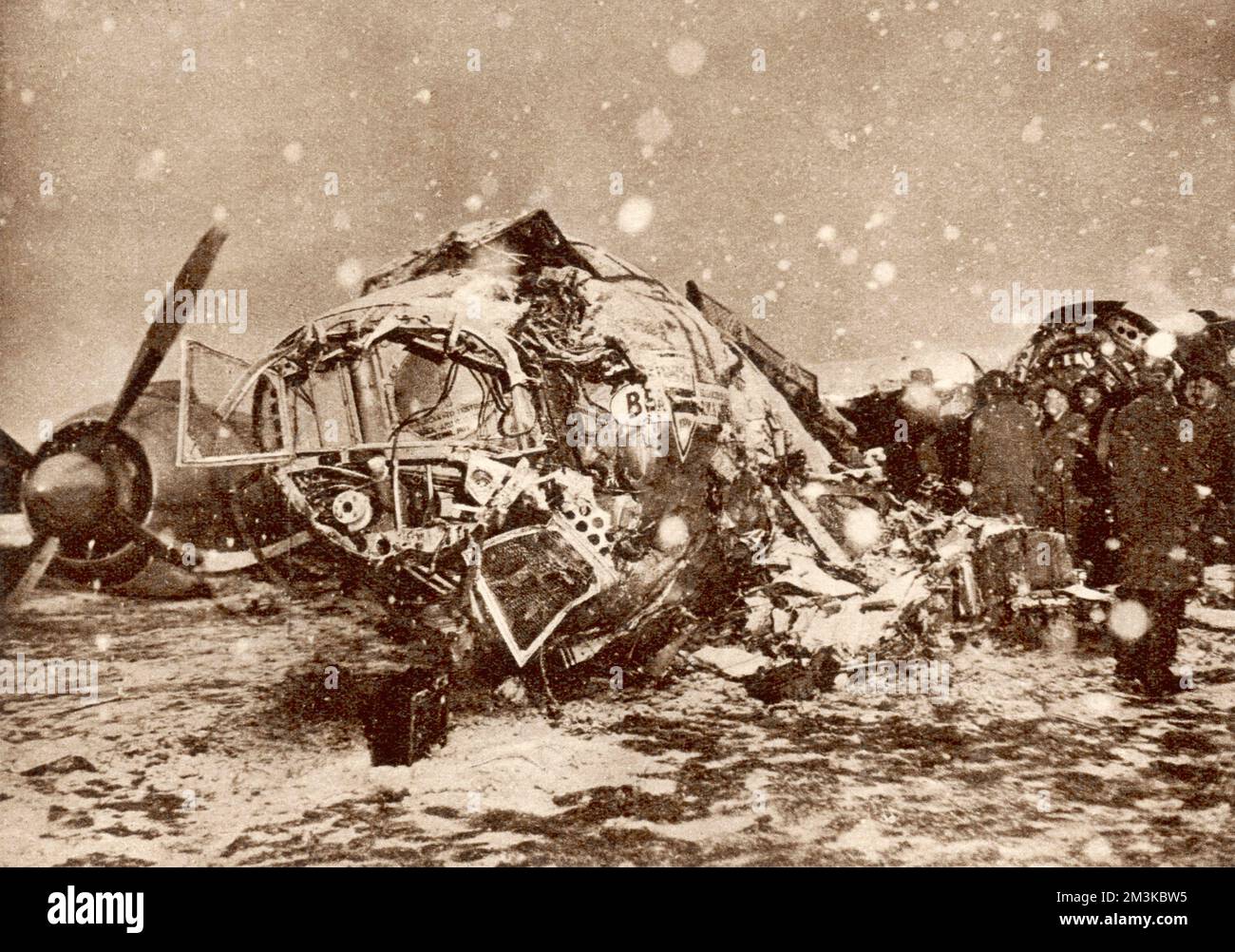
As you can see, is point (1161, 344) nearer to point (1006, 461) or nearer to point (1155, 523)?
point (1006, 461)

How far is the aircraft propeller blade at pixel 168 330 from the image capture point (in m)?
5.19

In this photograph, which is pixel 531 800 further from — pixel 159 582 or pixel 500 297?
pixel 159 582

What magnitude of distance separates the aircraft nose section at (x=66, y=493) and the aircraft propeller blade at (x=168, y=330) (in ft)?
1.84

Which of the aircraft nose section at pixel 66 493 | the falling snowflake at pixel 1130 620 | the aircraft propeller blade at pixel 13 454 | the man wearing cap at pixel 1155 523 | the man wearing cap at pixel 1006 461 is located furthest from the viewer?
the man wearing cap at pixel 1006 461

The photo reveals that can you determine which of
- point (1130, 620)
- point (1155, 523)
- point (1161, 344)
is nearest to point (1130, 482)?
point (1155, 523)

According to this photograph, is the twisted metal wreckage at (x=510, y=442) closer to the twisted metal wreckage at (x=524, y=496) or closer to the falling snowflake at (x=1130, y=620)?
the twisted metal wreckage at (x=524, y=496)

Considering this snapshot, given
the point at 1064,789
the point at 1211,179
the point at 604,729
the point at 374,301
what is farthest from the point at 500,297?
the point at 1211,179

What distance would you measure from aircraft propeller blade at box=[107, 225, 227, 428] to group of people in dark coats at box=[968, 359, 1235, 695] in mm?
6844

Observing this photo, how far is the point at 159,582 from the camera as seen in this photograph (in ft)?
20.6

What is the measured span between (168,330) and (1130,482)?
23.4 feet

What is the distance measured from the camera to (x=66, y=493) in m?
5.15

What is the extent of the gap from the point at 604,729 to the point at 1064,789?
8.49 feet

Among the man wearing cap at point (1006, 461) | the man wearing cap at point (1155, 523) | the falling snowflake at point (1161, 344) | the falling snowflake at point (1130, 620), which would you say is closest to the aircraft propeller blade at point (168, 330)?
the man wearing cap at point (1155, 523)

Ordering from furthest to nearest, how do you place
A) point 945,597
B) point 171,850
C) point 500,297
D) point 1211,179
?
point 945,597 < point 500,297 < point 1211,179 < point 171,850
